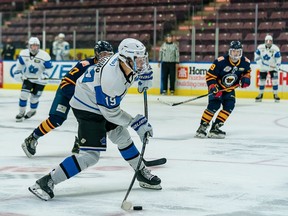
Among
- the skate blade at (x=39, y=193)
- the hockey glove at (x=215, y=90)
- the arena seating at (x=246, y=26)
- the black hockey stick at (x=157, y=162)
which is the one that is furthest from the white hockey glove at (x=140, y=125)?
the arena seating at (x=246, y=26)

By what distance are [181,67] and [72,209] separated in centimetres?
1318

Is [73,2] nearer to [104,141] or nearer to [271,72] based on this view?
[271,72]

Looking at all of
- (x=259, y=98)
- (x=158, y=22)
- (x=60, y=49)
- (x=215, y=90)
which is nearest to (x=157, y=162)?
(x=215, y=90)

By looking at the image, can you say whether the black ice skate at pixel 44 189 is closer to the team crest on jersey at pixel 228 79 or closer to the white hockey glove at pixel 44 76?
the team crest on jersey at pixel 228 79

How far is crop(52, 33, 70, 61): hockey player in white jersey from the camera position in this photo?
1906 centimetres

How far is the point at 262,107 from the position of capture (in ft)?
45.1

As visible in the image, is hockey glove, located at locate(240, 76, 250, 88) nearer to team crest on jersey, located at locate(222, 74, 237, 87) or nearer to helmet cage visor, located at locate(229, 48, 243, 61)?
team crest on jersey, located at locate(222, 74, 237, 87)

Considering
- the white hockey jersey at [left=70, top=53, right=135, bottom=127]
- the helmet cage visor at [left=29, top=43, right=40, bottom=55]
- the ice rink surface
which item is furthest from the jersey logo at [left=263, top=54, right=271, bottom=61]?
the white hockey jersey at [left=70, top=53, right=135, bottom=127]

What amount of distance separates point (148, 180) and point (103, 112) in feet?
2.33

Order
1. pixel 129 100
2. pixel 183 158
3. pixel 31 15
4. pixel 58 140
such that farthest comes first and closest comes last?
1. pixel 31 15
2. pixel 129 100
3. pixel 58 140
4. pixel 183 158

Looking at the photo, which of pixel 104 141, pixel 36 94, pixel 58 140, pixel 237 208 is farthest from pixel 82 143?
pixel 36 94

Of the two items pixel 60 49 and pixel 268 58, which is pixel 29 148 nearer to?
pixel 268 58

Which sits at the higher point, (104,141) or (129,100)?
(104,141)

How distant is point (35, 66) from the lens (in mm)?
10586
